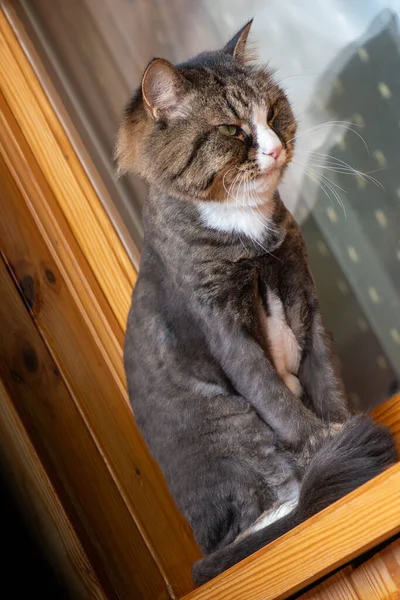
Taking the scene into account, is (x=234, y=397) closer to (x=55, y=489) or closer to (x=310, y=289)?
(x=310, y=289)

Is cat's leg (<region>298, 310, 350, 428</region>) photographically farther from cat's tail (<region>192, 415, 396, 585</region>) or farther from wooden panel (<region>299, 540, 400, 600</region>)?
wooden panel (<region>299, 540, 400, 600</region>)

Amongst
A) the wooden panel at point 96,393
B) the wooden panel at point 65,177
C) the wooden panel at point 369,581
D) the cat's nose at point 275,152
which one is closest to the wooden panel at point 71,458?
the wooden panel at point 96,393

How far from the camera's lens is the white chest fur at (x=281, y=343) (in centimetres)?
135

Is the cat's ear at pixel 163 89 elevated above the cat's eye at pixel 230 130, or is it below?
above

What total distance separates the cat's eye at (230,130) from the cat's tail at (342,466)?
0.53 meters

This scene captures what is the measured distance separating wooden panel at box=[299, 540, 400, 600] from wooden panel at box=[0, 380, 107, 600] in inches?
24.6

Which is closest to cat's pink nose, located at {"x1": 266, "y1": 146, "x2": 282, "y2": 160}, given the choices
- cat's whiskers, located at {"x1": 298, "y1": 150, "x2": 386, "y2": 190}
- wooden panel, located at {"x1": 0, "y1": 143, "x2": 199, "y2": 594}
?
cat's whiskers, located at {"x1": 298, "y1": 150, "x2": 386, "y2": 190}

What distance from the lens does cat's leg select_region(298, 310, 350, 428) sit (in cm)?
137

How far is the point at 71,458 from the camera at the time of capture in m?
1.66

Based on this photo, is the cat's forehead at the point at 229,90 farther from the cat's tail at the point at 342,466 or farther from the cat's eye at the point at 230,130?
the cat's tail at the point at 342,466

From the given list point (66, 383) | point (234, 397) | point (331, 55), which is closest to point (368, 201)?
point (331, 55)

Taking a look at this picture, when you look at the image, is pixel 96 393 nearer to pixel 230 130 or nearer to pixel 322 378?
pixel 322 378

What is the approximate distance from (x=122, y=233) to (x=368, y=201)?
636 mm

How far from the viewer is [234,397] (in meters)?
1.35
